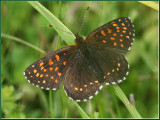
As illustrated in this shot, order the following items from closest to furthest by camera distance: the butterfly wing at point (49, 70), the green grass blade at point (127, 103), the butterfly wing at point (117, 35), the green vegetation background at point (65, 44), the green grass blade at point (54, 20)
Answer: the green grass blade at point (127, 103)
the green grass blade at point (54, 20)
the butterfly wing at point (49, 70)
the butterfly wing at point (117, 35)
the green vegetation background at point (65, 44)

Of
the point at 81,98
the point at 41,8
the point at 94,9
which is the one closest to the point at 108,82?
the point at 81,98

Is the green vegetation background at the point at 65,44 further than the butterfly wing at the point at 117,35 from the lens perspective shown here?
Yes

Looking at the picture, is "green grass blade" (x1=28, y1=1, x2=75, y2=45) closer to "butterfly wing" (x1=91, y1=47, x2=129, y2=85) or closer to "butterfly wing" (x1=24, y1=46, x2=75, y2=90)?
"butterfly wing" (x1=24, y1=46, x2=75, y2=90)

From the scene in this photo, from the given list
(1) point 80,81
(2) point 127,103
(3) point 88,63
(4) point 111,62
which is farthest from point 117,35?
(2) point 127,103

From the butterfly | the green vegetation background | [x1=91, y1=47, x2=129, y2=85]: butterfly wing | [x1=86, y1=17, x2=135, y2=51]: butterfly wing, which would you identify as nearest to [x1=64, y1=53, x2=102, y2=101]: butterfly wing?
the butterfly

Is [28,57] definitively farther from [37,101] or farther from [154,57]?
[154,57]

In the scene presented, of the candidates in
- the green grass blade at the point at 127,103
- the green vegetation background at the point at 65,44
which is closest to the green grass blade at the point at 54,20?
the green vegetation background at the point at 65,44

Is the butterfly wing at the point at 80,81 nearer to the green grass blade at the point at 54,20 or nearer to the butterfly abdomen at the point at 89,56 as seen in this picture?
the butterfly abdomen at the point at 89,56
